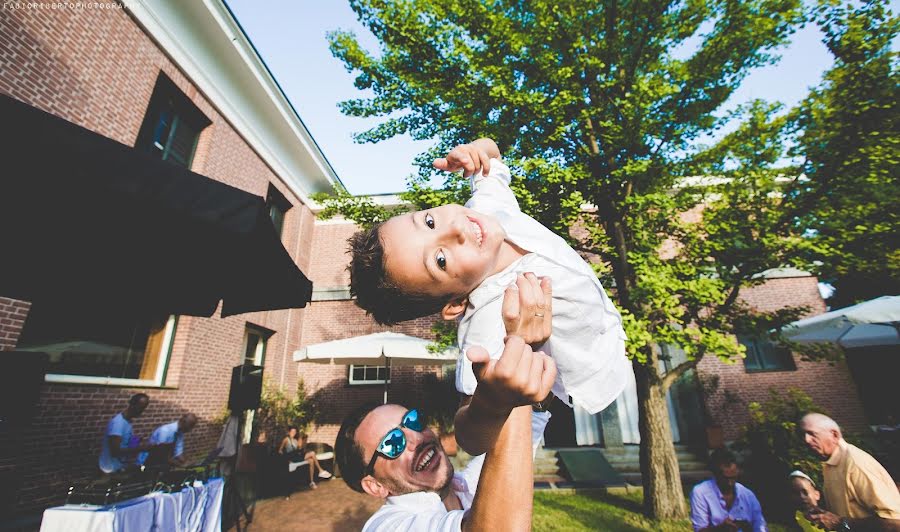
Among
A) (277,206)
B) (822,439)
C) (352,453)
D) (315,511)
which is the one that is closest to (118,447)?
(315,511)

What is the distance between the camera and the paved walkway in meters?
6.09

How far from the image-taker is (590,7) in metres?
6.22

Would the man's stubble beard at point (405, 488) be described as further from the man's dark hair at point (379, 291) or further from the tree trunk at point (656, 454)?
the tree trunk at point (656, 454)

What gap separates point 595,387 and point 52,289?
339 cm

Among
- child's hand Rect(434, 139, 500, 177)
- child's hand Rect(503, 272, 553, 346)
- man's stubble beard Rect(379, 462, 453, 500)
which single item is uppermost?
child's hand Rect(434, 139, 500, 177)

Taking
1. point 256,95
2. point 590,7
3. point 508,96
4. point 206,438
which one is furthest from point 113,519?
point 256,95

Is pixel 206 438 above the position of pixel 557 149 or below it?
below

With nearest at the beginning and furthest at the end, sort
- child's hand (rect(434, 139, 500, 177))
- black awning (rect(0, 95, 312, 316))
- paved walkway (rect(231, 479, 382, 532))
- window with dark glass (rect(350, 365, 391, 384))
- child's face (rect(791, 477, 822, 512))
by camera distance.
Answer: black awning (rect(0, 95, 312, 316)), child's hand (rect(434, 139, 500, 177)), child's face (rect(791, 477, 822, 512)), paved walkway (rect(231, 479, 382, 532)), window with dark glass (rect(350, 365, 391, 384))

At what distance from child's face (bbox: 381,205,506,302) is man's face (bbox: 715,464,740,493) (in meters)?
4.49

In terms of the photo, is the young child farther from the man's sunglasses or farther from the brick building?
the brick building

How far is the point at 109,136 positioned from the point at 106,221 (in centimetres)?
617

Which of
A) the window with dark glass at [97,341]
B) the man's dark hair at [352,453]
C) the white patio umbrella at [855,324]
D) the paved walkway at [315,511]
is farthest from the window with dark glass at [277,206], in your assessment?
the white patio umbrella at [855,324]

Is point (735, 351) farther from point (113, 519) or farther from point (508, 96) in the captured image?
point (113, 519)

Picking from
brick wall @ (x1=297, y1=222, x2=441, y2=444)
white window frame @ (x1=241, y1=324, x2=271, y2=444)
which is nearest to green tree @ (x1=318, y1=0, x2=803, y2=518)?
brick wall @ (x1=297, y1=222, x2=441, y2=444)
